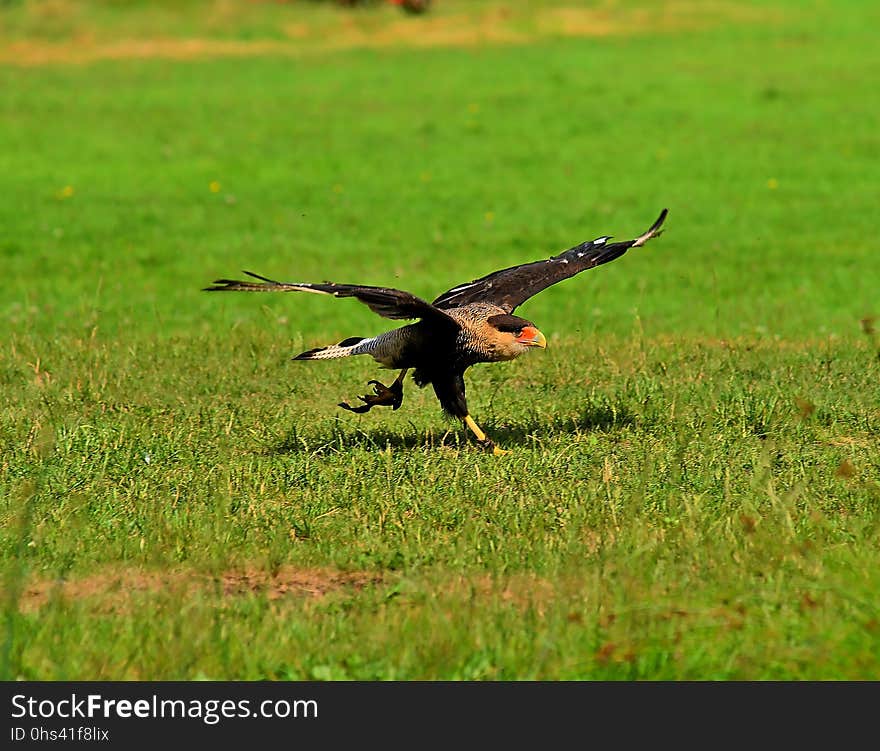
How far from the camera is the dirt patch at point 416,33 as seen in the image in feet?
119

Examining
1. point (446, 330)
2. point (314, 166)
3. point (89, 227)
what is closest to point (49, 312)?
point (89, 227)

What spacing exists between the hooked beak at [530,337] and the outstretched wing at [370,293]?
48cm

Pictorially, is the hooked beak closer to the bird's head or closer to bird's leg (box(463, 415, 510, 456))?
the bird's head

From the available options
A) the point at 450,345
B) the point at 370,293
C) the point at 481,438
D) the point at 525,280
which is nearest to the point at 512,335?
the point at 450,345

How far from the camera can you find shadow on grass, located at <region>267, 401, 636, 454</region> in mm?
8609

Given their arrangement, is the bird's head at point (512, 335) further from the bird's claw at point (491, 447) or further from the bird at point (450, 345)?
the bird's claw at point (491, 447)

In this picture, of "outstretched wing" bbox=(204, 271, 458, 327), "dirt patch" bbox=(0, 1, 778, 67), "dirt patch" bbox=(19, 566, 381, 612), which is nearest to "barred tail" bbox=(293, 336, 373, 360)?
"outstretched wing" bbox=(204, 271, 458, 327)

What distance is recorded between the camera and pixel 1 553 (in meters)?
6.56

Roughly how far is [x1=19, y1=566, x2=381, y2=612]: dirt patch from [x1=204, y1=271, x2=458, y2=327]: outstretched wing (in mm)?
1497

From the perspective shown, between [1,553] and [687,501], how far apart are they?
3357 mm

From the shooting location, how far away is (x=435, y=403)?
1035cm

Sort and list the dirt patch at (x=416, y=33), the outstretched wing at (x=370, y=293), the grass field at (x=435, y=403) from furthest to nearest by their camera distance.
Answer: the dirt patch at (x=416, y=33), the outstretched wing at (x=370, y=293), the grass field at (x=435, y=403)

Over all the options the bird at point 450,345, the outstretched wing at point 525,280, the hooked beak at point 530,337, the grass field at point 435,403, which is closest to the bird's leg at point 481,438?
the bird at point 450,345

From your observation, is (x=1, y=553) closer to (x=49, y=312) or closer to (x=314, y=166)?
(x=49, y=312)
